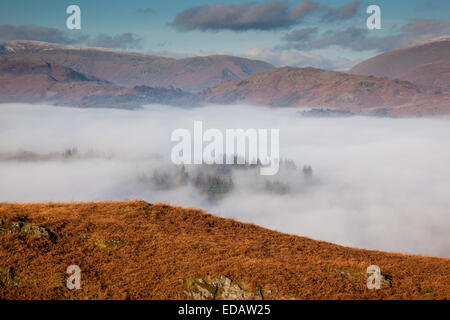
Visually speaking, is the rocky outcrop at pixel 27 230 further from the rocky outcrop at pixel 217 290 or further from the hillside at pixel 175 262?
the rocky outcrop at pixel 217 290

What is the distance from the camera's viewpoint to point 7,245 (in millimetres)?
19844

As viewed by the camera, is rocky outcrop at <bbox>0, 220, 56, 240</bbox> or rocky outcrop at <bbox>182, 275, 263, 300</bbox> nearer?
rocky outcrop at <bbox>182, 275, 263, 300</bbox>

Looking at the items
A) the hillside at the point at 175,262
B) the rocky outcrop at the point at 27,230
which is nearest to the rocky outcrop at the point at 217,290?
the hillside at the point at 175,262

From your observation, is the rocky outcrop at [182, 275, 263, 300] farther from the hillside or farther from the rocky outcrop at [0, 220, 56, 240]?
the rocky outcrop at [0, 220, 56, 240]

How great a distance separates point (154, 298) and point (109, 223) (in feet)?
35.0

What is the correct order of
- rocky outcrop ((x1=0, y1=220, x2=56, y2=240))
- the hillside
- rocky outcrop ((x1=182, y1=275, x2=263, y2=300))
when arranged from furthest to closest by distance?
rocky outcrop ((x1=0, y1=220, x2=56, y2=240)) < the hillside < rocky outcrop ((x1=182, y1=275, x2=263, y2=300))

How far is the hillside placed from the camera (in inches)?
651

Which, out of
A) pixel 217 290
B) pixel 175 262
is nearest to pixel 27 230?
pixel 175 262

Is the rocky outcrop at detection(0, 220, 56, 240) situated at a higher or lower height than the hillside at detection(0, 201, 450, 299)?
higher

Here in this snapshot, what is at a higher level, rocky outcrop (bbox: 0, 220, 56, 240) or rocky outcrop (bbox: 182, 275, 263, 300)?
rocky outcrop (bbox: 0, 220, 56, 240)

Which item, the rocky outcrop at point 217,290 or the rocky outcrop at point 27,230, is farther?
the rocky outcrop at point 27,230

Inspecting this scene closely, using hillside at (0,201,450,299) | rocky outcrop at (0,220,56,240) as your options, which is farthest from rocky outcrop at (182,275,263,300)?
rocky outcrop at (0,220,56,240)

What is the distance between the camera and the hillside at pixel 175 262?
16547 millimetres

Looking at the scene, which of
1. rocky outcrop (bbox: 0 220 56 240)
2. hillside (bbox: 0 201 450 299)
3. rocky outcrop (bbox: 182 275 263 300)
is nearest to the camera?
rocky outcrop (bbox: 182 275 263 300)
